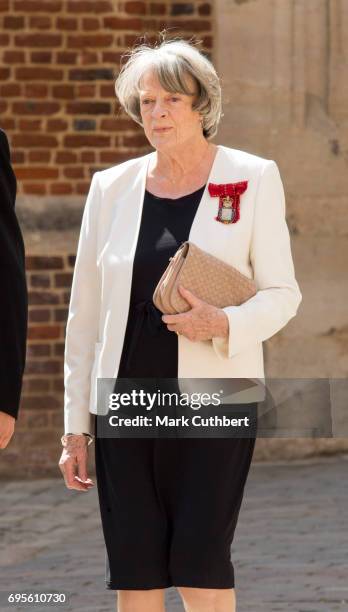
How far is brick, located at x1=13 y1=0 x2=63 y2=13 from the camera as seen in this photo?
10359 millimetres

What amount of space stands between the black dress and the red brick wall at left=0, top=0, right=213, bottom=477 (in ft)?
18.8

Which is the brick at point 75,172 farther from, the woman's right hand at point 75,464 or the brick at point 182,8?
the woman's right hand at point 75,464

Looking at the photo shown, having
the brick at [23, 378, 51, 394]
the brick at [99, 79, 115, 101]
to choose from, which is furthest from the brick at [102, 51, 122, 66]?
the brick at [23, 378, 51, 394]

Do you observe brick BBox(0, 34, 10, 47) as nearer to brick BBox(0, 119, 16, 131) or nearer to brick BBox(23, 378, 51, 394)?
brick BBox(0, 119, 16, 131)

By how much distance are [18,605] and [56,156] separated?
4.26 m

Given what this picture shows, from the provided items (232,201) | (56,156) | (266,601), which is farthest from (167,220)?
(56,156)

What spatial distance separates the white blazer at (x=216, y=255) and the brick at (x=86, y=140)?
5.61 meters

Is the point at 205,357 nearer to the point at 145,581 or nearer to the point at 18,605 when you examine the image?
the point at 145,581

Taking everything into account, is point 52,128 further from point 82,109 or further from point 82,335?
point 82,335

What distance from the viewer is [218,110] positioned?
186 inches

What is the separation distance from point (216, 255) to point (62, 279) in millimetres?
5811

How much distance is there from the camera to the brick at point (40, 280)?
33.9 feet

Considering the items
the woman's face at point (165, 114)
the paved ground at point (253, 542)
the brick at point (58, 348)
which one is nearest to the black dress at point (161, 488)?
the woman's face at point (165, 114)

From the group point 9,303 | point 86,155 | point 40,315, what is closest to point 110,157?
point 86,155
